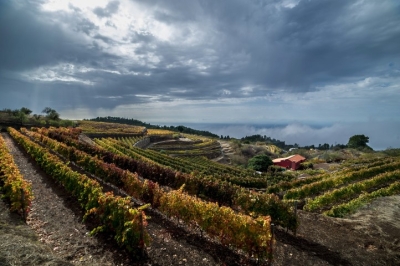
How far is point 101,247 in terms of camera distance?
905 centimetres

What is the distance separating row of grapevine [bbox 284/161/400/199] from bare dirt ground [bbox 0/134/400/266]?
676 centimetres

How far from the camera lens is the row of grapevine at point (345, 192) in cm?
1769

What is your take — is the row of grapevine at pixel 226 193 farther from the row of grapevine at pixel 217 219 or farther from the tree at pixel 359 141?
the tree at pixel 359 141

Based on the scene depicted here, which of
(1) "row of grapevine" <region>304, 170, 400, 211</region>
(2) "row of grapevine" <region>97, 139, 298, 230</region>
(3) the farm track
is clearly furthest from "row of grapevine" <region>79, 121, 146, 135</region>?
(1) "row of grapevine" <region>304, 170, 400, 211</region>

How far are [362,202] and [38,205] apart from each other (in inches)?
849

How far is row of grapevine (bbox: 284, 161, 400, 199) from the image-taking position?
2108 centimetres

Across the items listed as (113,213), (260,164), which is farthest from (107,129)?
(113,213)

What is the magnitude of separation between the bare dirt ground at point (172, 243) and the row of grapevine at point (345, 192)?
134 inches

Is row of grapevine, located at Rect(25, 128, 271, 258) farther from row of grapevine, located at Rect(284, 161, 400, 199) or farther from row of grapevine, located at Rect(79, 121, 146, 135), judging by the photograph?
row of grapevine, located at Rect(79, 121, 146, 135)

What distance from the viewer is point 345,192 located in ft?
64.1

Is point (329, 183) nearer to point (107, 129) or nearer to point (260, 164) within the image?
point (260, 164)

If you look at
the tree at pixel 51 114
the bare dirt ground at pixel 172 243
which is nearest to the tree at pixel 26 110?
the tree at pixel 51 114

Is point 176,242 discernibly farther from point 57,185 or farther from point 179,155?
point 179,155

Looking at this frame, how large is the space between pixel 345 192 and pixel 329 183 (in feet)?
11.6
